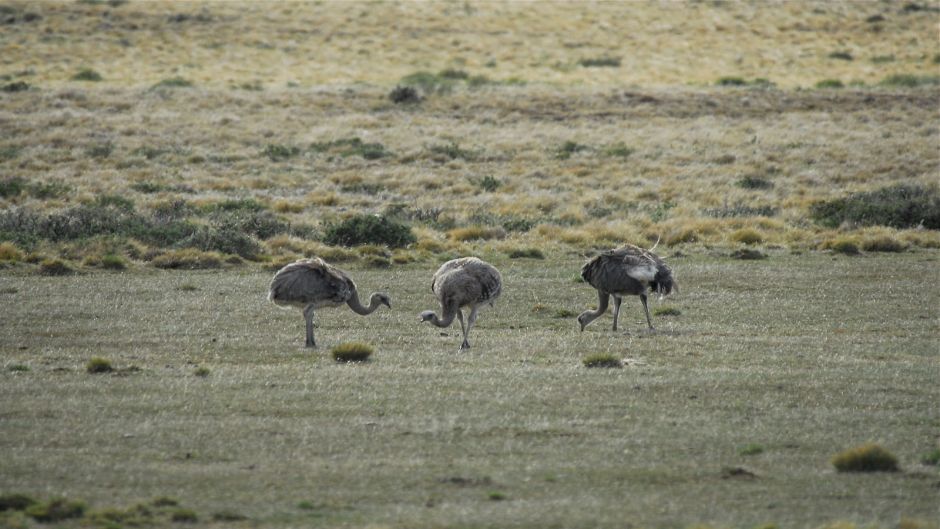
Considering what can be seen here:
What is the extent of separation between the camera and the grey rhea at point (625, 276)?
18453 millimetres

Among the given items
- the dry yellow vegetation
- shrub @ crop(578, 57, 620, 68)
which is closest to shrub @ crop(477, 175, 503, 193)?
the dry yellow vegetation

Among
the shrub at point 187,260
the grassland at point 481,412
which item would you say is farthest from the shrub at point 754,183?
the shrub at point 187,260

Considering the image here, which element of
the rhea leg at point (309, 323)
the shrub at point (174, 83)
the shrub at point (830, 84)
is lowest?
the shrub at point (174, 83)

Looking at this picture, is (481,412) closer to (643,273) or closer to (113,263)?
(643,273)

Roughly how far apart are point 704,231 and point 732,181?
408 inches

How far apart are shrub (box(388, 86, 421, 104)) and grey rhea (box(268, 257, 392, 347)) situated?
134 feet

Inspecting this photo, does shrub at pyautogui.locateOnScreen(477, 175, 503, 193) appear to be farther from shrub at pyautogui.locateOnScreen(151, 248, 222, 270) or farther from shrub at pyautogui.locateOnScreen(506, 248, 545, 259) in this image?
shrub at pyautogui.locateOnScreen(151, 248, 222, 270)

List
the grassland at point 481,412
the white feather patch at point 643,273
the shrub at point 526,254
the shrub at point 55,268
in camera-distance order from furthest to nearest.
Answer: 1. the shrub at point 526,254
2. the shrub at point 55,268
3. the white feather patch at point 643,273
4. the grassland at point 481,412

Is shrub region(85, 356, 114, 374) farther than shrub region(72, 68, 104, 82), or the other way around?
shrub region(72, 68, 104, 82)

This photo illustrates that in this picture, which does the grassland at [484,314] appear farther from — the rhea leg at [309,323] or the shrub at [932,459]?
the rhea leg at [309,323]

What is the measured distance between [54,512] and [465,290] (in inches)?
341

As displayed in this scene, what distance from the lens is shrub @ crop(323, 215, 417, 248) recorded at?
29.1m

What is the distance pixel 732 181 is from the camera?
4106 cm

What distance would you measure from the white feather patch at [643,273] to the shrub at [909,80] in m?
46.8
